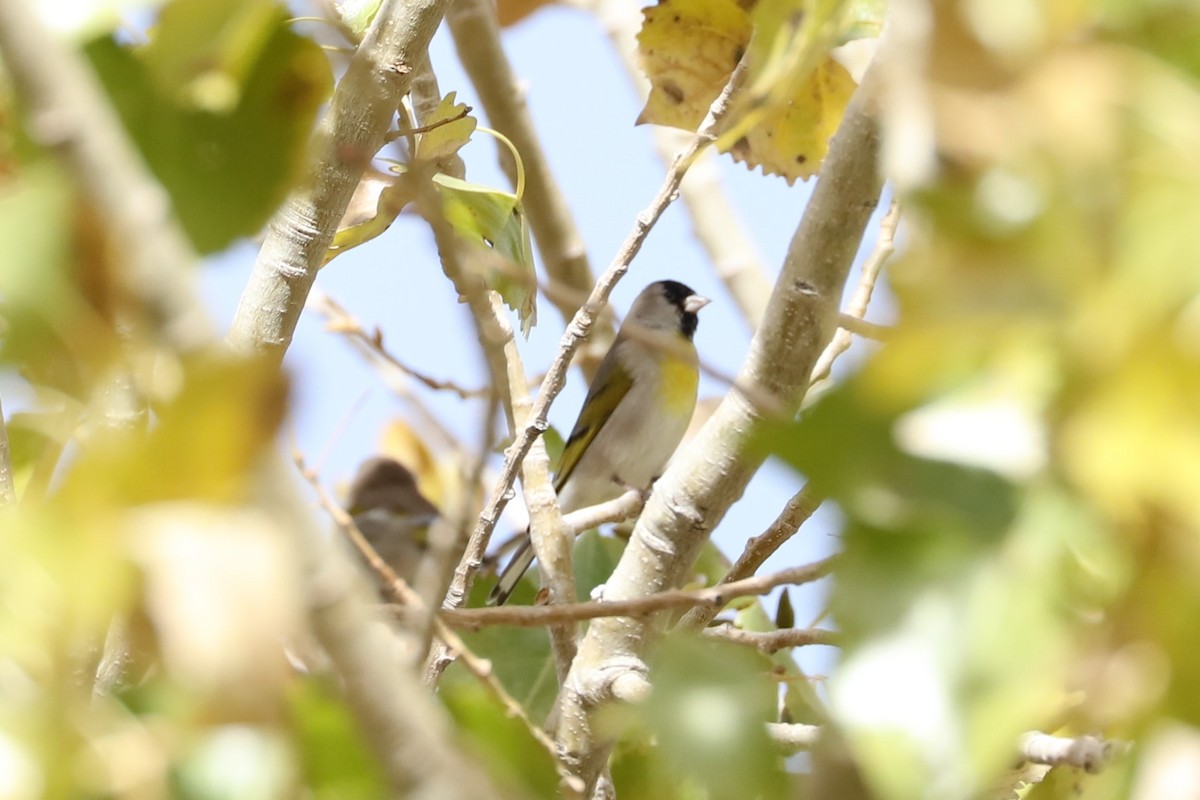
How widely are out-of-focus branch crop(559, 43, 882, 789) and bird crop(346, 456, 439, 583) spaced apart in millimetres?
1913

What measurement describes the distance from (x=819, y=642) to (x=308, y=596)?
485 mm

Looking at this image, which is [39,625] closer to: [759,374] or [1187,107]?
[1187,107]

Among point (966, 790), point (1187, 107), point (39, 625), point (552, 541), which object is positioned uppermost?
point (552, 541)

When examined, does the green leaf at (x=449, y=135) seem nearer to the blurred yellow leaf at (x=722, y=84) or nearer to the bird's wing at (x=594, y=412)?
the blurred yellow leaf at (x=722, y=84)

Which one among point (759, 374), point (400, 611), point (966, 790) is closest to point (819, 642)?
point (759, 374)

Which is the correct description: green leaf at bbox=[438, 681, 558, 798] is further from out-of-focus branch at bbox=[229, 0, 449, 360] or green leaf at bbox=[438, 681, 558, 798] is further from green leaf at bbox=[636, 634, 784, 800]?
out-of-focus branch at bbox=[229, 0, 449, 360]

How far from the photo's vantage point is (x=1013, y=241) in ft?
0.88

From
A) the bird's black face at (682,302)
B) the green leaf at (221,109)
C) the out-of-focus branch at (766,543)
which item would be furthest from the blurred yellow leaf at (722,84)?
the bird's black face at (682,302)

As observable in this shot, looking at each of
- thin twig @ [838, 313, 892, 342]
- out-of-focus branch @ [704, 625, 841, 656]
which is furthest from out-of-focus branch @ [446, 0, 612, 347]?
thin twig @ [838, 313, 892, 342]

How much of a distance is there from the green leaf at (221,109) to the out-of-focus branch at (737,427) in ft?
0.77

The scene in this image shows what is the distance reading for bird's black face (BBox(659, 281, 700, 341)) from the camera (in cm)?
334

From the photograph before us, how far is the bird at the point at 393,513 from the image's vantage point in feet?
9.39

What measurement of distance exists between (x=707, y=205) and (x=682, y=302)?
49 centimetres

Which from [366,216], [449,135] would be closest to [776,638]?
[449,135]
